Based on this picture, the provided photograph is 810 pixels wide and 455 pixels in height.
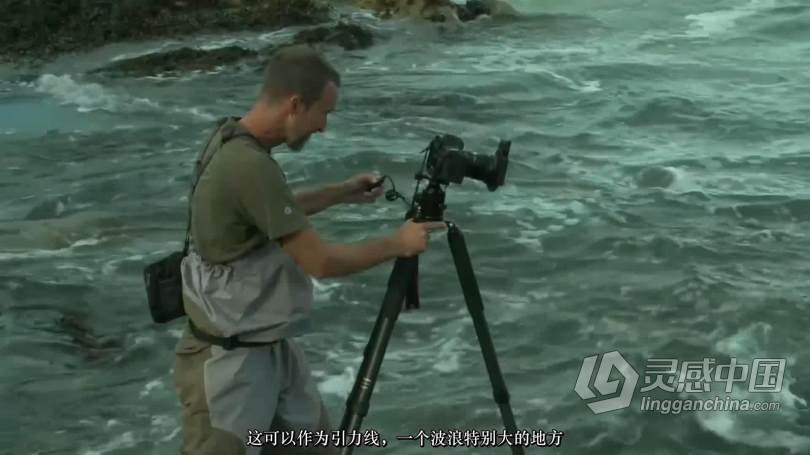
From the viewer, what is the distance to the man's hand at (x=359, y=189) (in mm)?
4309

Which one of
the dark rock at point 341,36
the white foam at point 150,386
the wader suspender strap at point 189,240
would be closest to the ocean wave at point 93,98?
the dark rock at point 341,36

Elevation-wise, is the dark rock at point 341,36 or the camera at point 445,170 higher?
the camera at point 445,170

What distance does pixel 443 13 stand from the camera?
20.0 m

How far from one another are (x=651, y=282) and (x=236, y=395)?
5109 mm

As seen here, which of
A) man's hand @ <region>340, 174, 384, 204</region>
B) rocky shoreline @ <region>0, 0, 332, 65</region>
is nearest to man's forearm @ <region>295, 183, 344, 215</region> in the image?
man's hand @ <region>340, 174, 384, 204</region>

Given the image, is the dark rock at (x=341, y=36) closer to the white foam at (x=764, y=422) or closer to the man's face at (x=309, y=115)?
the white foam at (x=764, y=422)

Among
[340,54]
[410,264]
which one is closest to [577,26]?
[340,54]

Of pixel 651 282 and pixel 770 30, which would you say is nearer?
pixel 651 282

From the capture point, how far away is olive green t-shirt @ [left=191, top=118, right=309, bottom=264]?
3.70m

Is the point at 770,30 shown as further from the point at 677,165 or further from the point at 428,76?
the point at 677,165

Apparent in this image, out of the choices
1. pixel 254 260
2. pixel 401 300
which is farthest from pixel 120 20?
pixel 254 260

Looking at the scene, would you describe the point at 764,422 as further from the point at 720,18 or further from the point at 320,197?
the point at 720,18

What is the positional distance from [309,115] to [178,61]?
13.3 m

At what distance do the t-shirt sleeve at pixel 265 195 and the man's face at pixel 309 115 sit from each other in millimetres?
A: 143
